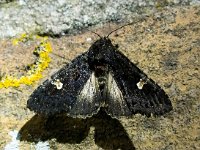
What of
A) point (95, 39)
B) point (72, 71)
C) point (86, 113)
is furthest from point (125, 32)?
point (86, 113)

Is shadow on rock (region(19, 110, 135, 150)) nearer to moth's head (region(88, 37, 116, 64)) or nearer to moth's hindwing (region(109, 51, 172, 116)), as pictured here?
moth's hindwing (region(109, 51, 172, 116))

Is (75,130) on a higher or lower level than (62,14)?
lower

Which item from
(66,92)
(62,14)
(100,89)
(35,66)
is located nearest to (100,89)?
(100,89)

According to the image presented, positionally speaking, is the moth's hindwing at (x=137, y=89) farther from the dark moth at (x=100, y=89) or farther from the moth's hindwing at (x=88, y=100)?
the moth's hindwing at (x=88, y=100)

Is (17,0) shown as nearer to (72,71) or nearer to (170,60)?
(72,71)

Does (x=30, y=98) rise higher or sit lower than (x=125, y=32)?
lower

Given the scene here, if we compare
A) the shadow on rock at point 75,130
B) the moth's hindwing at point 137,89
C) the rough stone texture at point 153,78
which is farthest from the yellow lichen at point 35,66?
the moth's hindwing at point 137,89

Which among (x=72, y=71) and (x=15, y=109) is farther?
(x=72, y=71)

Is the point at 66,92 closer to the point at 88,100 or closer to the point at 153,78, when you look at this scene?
the point at 88,100
